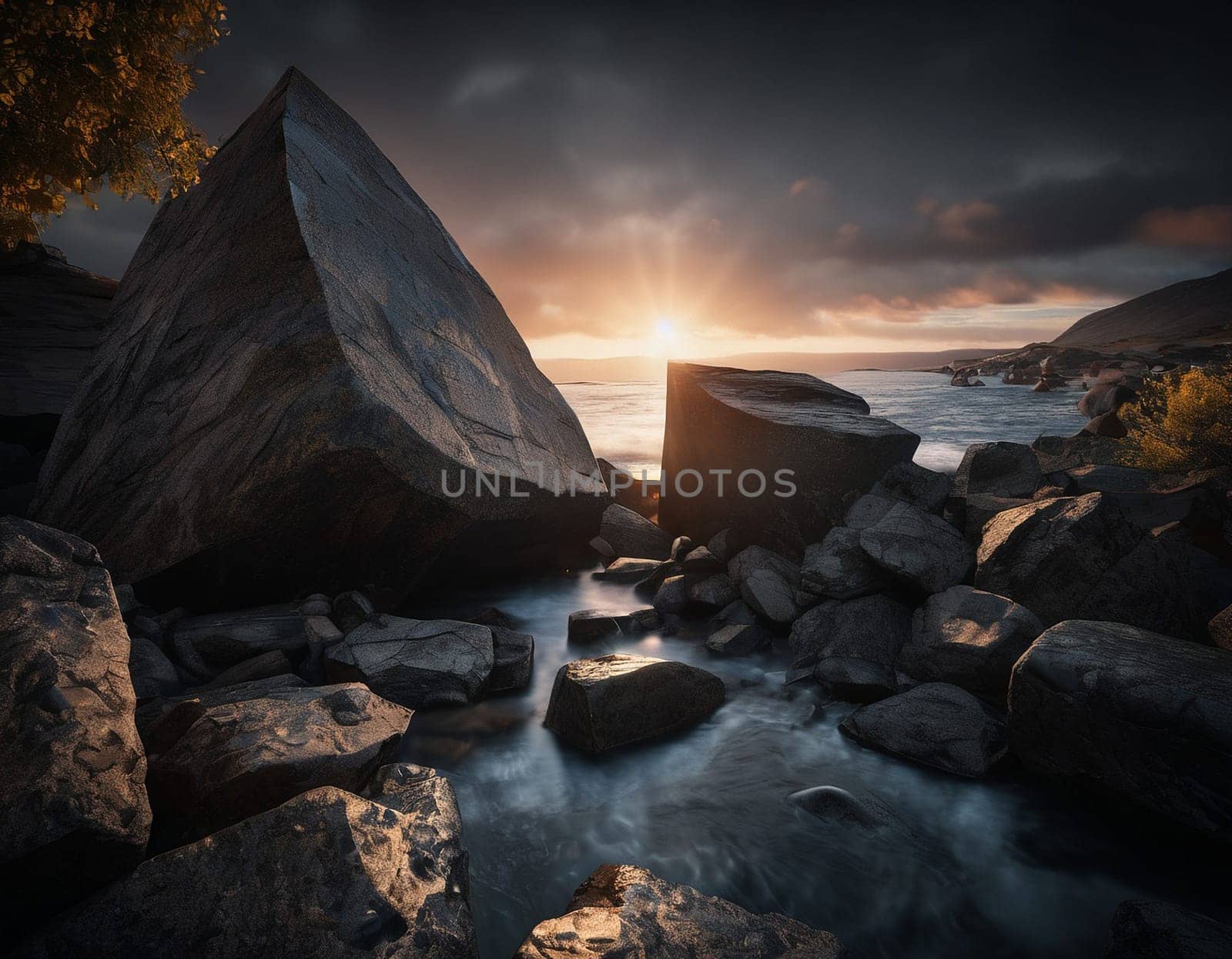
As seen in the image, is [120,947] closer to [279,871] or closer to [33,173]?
[279,871]

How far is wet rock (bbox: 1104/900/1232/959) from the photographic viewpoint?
2086 mm

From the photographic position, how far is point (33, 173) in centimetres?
721

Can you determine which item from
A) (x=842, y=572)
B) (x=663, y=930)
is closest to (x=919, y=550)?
(x=842, y=572)

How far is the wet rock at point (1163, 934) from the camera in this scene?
2.09 meters

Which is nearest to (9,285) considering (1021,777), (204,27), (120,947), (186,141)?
(186,141)

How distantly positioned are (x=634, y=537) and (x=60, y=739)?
706cm

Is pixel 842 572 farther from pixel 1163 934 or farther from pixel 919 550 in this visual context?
pixel 1163 934

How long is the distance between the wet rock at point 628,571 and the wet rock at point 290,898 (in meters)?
5.56

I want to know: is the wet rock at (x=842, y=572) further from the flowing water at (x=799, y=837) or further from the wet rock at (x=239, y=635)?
the wet rock at (x=239, y=635)

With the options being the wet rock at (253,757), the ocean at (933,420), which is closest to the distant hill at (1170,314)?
the ocean at (933,420)

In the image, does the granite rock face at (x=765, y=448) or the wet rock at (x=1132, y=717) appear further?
the granite rock face at (x=765, y=448)

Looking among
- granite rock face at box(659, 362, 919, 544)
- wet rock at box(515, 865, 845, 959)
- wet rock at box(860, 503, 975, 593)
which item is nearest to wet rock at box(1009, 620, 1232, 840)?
wet rock at box(860, 503, 975, 593)

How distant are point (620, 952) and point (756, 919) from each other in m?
0.63

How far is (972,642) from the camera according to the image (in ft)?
13.8
